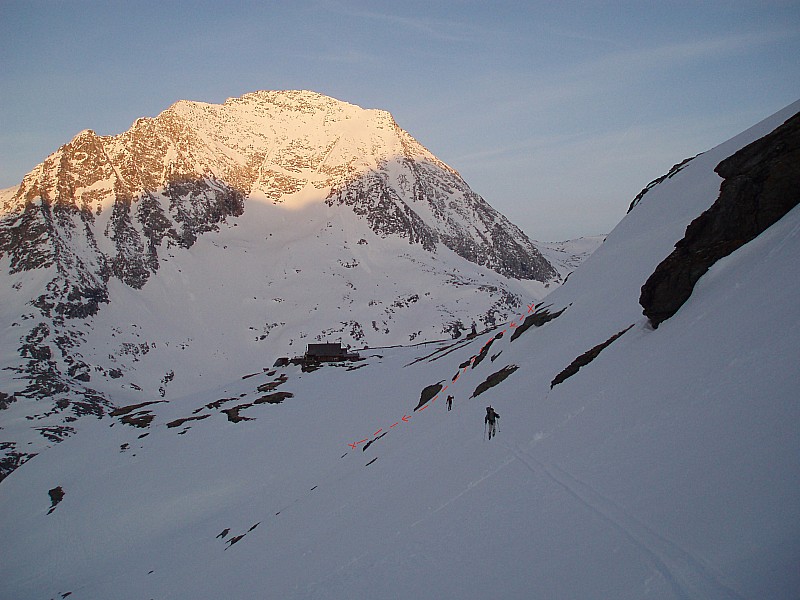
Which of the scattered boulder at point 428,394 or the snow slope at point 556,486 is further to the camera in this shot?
the scattered boulder at point 428,394

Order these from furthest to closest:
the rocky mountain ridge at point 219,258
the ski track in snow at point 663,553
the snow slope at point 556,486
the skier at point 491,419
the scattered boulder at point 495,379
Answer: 1. the rocky mountain ridge at point 219,258
2. the scattered boulder at point 495,379
3. the skier at point 491,419
4. the snow slope at point 556,486
5. the ski track in snow at point 663,553

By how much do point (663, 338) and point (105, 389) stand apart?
112 meters

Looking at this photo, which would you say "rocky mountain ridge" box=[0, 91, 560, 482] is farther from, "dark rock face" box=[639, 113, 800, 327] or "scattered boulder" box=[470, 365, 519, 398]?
"dark rock face" box=[639, 113, 800, 327]

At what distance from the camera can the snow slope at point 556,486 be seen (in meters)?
7.54

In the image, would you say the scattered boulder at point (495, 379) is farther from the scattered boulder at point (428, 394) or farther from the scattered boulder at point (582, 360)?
the scattered boulder at point (428, 394)

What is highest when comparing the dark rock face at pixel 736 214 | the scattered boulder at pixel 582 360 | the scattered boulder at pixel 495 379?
the dark rock face at pixel 736 214

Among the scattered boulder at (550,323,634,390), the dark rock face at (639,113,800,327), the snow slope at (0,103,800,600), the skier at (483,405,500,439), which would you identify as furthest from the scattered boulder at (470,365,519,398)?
the dark rock face at (639,113,800,327)

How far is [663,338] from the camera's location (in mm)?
15000

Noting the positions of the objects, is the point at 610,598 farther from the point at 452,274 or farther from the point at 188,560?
the point at 452,274

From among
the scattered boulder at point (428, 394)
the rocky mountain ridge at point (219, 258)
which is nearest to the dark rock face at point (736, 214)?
the scattered boulder at point (428, 394)

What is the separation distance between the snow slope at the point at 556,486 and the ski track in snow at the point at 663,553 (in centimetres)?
3

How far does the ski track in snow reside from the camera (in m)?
6.43

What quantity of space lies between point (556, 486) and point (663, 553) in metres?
3.62

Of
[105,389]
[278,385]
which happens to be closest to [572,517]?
[278,385]
